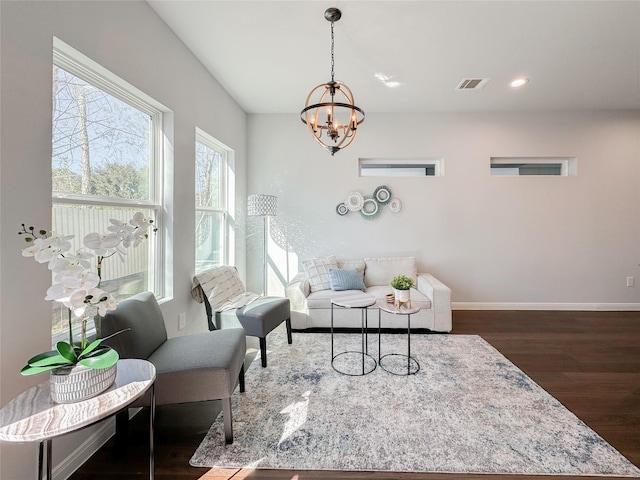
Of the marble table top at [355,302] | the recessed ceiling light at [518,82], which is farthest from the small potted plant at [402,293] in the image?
the recessed ceiling light at [518,82]

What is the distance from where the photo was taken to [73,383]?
108 cm

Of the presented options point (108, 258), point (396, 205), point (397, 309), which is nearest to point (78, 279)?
point (108, 258)

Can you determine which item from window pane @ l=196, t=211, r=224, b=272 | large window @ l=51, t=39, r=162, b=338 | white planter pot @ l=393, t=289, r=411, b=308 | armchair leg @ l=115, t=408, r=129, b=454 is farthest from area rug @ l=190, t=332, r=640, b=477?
window pane @ l=196, t=211, r=224, b=272

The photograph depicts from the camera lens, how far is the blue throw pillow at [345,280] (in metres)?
3.58

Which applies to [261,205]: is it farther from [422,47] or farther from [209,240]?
[422,47]

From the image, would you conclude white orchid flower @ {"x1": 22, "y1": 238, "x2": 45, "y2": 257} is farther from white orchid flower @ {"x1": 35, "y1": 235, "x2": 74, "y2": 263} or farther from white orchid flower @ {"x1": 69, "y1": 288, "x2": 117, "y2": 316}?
white orchid flower @ {"x1": 69, "y1": 288, "x2": 117, "y2": 316}

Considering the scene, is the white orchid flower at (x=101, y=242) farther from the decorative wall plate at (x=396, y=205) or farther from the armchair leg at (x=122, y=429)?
the decorative wall plate at (x=396, y=205)

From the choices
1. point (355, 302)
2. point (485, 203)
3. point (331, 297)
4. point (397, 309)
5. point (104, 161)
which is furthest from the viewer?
point (485, 203)

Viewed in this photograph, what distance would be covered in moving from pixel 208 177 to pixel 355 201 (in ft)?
6.59

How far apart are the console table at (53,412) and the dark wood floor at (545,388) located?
0.49m

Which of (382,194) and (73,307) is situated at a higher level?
(382,194)

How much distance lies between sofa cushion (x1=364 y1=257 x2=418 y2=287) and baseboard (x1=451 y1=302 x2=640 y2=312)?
0.96 meters

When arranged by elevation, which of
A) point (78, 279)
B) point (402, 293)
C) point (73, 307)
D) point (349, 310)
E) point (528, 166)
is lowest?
point (349, 310)

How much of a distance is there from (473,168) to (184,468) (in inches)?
179
